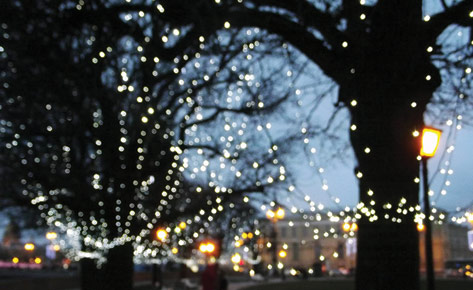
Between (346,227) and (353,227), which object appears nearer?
(353,227)

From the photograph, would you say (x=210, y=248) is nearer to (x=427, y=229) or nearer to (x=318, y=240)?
(x=318, y=240)

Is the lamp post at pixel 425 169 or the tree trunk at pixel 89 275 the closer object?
the lamp post at pixel 425 169

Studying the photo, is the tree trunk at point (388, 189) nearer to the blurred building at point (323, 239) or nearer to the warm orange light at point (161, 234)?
the blurred building at point (323, 239)

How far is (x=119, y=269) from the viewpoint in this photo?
16.2m

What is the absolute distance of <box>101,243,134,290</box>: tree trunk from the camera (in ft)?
52.4

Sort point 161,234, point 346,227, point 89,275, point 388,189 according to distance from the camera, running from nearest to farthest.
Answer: point 388,189 < point 346,227 < point 89,275 < point 161,234

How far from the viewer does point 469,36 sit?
300 inches

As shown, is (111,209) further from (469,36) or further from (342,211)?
(469,36)

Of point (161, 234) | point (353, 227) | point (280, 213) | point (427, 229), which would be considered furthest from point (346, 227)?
point (161, 234)

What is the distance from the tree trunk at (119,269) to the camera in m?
16.0

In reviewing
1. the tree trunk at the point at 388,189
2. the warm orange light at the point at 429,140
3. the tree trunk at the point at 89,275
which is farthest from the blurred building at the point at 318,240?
the tree trunk at the point at 89,275

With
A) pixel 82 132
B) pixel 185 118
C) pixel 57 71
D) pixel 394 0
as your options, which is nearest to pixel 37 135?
pixel 82 132

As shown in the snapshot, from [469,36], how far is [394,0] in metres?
1.05

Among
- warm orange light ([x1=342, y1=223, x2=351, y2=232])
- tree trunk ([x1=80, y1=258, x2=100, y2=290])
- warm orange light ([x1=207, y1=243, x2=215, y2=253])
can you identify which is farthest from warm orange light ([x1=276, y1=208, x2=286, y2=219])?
warm orange light ([x1=207, y1=243, x2=215, y2=253])
